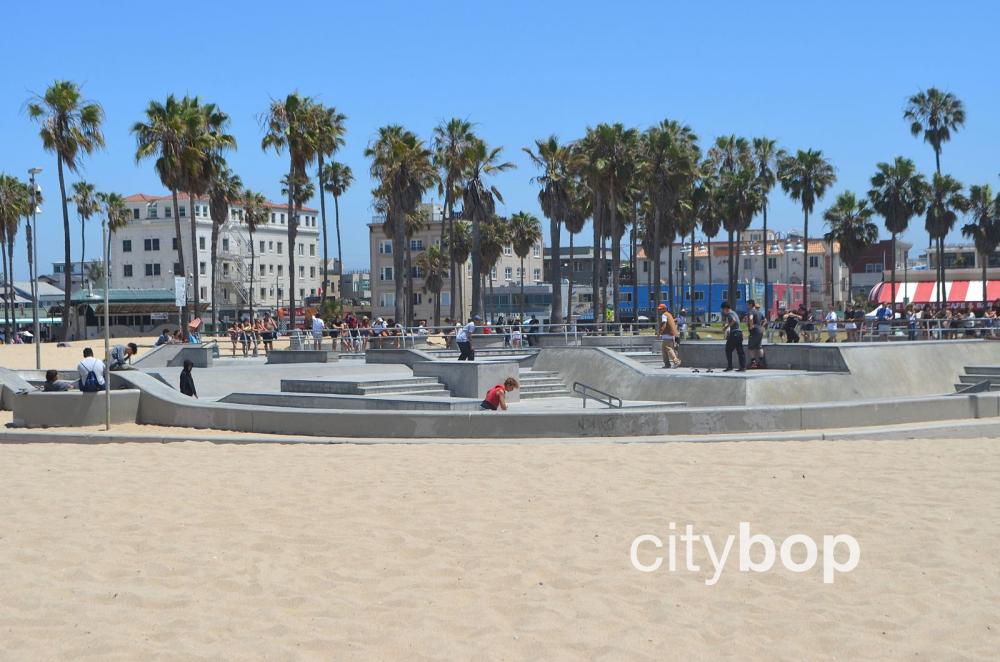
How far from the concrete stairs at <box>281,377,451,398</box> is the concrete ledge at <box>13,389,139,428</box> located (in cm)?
577

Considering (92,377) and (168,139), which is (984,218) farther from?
(92,377)

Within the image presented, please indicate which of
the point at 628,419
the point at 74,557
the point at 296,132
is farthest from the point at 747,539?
the point at 296,132

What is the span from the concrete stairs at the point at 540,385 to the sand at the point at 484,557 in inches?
461

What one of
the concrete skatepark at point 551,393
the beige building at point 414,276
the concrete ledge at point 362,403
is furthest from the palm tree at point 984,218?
the concrete ledge at point 362,403

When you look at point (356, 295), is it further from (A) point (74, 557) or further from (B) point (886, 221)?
(A) point (74, 557)

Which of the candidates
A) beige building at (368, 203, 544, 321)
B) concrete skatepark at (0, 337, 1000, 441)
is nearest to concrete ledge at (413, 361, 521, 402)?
concrete skatepark at (0, 337, 1000, 441)

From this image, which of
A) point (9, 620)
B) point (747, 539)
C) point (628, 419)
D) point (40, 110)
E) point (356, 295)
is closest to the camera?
point (9, 620)

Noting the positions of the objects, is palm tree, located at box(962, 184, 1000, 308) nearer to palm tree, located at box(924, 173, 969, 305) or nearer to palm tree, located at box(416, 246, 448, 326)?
palm tree, located at box(924, 173, 969, 305)

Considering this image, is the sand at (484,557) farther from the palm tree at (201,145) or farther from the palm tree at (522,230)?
the palm tree at (522,230)

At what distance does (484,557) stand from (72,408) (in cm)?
1071

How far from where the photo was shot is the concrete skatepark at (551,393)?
1470 centimetres

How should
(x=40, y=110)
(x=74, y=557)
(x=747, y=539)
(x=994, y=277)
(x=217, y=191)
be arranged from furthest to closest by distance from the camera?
1. (x=994, y=277)
2. (x=217, y=191)
3. (x=40, y=110)
4. (x=747, y=539)
5. (x=74, y=557)

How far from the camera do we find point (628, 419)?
574 inches

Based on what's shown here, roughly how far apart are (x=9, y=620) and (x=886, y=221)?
65629 millimetres
